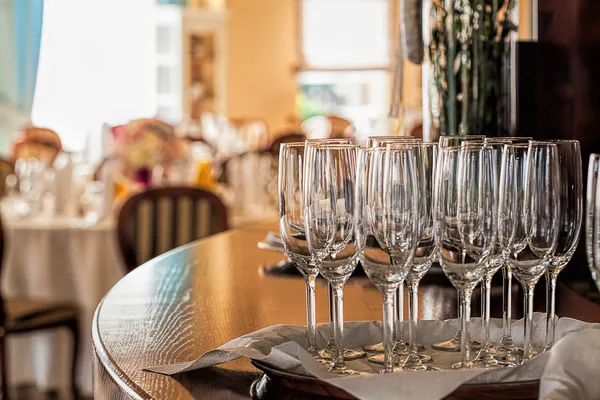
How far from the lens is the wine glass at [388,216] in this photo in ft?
2.63

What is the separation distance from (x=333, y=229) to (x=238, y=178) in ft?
10.4

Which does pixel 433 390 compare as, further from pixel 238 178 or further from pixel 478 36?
pixel 238 178

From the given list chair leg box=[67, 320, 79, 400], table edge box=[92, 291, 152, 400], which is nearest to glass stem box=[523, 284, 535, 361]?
table edge box=[92, 291, 152, 400]

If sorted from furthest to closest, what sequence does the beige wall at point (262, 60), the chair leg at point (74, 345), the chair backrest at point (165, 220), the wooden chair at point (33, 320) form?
the beige wall at point (262, 60) < the chair leg at point (74, 345) < the wooden chair at point (33, 320) < the chair backrest at point (165, 220)

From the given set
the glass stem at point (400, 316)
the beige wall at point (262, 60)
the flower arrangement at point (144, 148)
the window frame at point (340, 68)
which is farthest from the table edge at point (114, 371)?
the window frame at point (340, 68)

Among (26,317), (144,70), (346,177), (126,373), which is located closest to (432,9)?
(346,177)

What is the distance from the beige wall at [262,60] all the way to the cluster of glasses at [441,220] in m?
8.74

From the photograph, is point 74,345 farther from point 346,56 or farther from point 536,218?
point 346,56

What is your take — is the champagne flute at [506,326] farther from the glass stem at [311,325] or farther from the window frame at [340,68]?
the window frame at [340,68]

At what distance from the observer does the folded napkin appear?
2.36ft

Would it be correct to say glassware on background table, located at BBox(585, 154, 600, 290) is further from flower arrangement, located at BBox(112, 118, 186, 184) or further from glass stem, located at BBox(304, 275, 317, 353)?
flower arrangement, located at BBox(112, 118, 186, 184)

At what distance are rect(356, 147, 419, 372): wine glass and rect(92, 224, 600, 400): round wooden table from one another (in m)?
0.14

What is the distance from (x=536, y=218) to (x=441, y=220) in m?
0.10

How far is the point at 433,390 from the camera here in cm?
71
